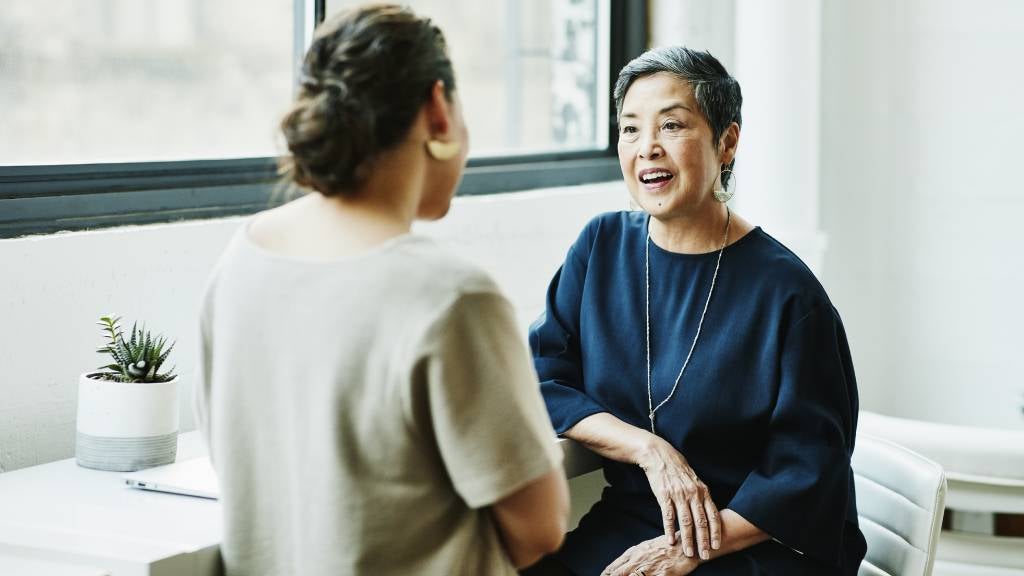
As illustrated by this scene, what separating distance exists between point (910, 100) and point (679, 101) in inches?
73.8

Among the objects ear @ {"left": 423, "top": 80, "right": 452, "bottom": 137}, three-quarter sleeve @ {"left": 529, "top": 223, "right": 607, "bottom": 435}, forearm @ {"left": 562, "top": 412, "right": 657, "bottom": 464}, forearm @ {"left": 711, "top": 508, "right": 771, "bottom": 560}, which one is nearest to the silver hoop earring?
three-quarter sleeve @ {"left": 529, "top": 223, "right": 607, "bottom": 435}

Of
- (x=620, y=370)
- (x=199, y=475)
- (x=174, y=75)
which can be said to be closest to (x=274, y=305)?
(x=199, y=475)

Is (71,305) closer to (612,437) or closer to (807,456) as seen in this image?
(612,437)

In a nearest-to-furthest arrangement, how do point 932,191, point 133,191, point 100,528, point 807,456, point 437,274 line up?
point 437,274
point 100,528
point 807,456
point 133,191
point 932,191

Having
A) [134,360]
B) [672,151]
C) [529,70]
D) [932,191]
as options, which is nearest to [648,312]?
[672,151]

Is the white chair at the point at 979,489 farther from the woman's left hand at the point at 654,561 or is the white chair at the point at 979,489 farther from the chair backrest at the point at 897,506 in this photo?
the woman's left hand at the point at 654,561

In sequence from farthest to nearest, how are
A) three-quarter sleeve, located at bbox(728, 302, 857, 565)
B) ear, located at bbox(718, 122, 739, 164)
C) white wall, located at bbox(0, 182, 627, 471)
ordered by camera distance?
ear, located at bbox(718, 122, 739, 164)
white wall, located at bbox(0, 182, 627, 471)
three-quarter sleeve, located at bbox(728, 302, 857, 565)

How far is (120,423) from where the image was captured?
171 cm

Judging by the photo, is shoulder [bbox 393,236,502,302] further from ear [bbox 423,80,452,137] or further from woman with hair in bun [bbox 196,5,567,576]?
ear [bbox 423,80,452,137]

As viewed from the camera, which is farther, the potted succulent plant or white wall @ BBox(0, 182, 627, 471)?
white wall @ BBox(0, 182, 627, 471)

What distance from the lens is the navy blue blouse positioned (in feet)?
5.61

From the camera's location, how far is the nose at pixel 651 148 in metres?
1.89

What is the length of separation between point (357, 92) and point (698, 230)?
0.90m

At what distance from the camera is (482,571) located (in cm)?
120
